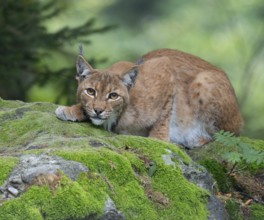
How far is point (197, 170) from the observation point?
638 centimetres

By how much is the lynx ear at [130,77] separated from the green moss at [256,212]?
1.81 m

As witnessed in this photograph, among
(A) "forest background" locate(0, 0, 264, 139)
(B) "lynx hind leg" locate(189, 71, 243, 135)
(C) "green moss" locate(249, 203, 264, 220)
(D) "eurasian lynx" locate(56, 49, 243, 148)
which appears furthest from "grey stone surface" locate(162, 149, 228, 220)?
(A) "forest background" locate(0, 0, 264, 139)

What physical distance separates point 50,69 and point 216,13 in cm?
617

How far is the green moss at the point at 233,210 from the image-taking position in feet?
21.1

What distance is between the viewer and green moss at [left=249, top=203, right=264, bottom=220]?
259 inches

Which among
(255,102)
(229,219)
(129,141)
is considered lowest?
(255,102)

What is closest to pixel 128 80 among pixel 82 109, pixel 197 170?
pixel 82 109

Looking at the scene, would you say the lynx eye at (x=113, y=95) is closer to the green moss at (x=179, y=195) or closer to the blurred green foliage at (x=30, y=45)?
the green moss at (x=179, y=195)

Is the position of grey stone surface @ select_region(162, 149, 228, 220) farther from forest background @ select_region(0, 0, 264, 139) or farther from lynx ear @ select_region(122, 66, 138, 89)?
forest background @ select_region(0, 0, 264, 139)

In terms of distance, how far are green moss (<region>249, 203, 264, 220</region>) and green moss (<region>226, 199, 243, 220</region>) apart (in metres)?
0.13

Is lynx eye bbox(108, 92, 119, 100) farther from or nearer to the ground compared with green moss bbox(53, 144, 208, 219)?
farther from the ground

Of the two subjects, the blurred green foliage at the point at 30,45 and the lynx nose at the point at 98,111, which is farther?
the blurred green foliage at the point at 30,45

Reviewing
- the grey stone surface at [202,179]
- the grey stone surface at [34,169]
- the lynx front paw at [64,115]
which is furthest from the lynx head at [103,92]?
the grey stone surface at [34,169]

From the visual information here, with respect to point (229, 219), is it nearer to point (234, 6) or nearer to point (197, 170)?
point (197, 170)
